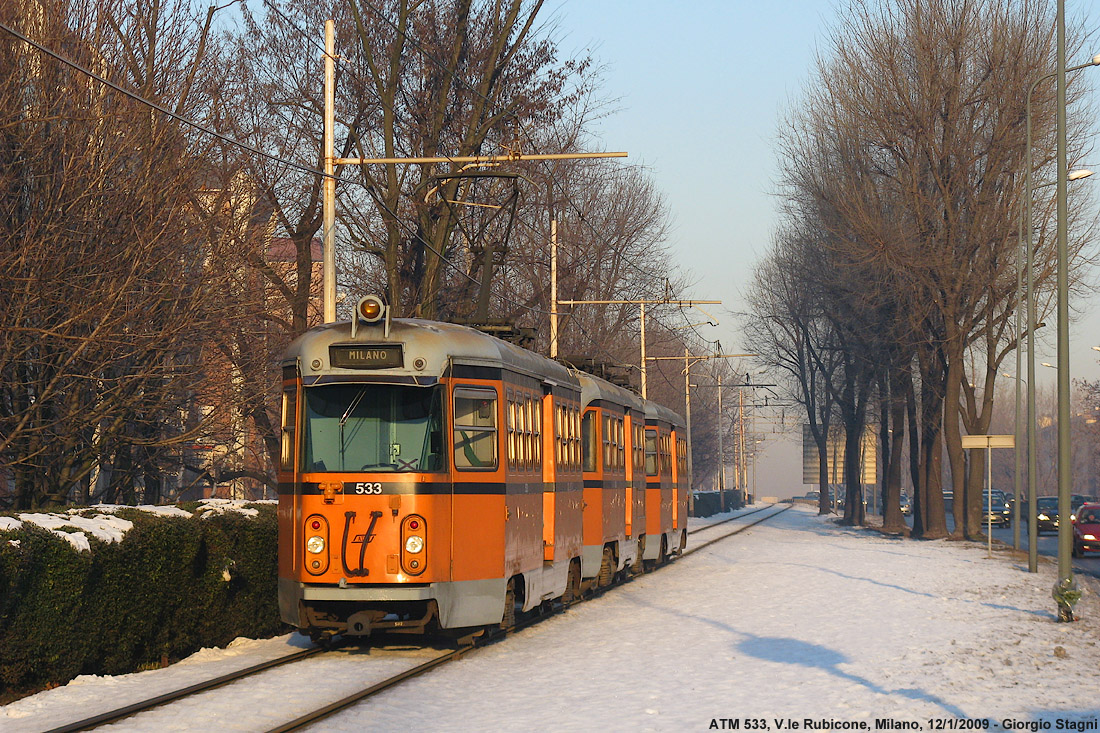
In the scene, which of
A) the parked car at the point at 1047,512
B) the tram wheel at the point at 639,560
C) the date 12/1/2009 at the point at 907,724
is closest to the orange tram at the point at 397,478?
the date 12/1/2009 at the point at 907,724

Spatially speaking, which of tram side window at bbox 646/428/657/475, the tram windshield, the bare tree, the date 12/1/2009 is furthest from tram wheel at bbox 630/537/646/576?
the date 12/1/2009

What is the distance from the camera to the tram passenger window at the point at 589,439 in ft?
66.9

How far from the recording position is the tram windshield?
13.4 meters

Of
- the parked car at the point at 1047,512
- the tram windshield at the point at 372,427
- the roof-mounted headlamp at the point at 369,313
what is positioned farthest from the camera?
the parked car at the point at 1047,512

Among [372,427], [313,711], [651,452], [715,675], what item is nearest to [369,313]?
[372,427]

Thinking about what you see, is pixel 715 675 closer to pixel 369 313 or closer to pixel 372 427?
pixel 372 427

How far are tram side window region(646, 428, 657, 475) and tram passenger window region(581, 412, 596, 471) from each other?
18.2ft

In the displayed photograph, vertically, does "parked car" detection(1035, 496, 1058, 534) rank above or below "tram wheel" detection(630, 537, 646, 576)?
below

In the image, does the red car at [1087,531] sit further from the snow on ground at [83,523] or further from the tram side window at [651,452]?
the snow on ground at [83,523]

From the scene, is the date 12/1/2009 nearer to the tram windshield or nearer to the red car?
the tram windshield

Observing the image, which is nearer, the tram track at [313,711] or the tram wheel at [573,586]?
the tram track at [313,711]

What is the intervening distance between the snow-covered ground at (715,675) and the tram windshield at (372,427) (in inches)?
78.6

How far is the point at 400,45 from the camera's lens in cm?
2928

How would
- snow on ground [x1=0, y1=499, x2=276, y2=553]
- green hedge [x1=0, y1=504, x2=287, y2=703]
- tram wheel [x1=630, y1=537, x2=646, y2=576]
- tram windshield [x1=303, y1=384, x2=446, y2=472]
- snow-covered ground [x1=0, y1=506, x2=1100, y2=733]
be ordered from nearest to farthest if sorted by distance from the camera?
snow-covered ground [x1=0, y1=506, x2=1100, y2=733], green hedge [x1=0, y1=504, x2=287, y2=703], snow on ground [x1=0, y1=499, x2=276, y2=553], tram windshield [x1=303, y1=384, x2=446, y2=472], tram wheel [x1=630, y1=537, x2=646, y2=576]
